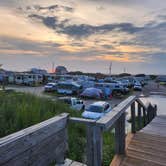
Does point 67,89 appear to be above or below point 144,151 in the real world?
below

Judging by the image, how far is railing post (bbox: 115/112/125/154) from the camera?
13.4 feet

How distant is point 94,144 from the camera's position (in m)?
2.89

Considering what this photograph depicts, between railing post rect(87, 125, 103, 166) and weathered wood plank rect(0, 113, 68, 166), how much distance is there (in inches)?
17.9

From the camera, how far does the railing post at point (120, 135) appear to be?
13.4ft

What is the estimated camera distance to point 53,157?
3047 mm

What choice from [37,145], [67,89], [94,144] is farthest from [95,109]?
[67,89]

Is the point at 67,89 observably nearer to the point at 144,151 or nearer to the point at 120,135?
the point at 144,151

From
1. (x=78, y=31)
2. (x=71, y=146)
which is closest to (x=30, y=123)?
(x=71, y=146)

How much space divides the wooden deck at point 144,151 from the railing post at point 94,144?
0.99m

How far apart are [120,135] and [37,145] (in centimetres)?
201

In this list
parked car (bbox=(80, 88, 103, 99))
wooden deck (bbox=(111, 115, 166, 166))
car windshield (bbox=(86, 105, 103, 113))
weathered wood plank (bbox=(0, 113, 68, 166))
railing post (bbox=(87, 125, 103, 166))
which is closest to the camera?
weathered wood plank (bbox=(0, 113, 68, 166))

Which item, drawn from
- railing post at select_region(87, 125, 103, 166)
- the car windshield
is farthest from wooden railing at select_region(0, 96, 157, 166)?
the car windshield

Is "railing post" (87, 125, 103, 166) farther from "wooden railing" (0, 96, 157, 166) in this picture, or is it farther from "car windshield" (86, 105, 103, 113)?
"car windshield" (86, 105, 103, 113)

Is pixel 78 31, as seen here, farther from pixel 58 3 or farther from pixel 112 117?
pixel 112 117
